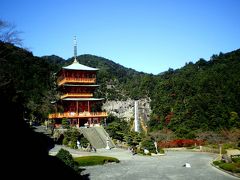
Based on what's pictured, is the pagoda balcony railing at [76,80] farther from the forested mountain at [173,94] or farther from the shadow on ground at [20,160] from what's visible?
the shadow on ground at [20,160]

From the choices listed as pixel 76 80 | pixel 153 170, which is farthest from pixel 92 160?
pixel 76 80

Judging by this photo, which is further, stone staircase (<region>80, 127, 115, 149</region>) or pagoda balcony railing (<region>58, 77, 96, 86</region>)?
pagoda balcony railing (<region>58, 77, 96, 86</region>)

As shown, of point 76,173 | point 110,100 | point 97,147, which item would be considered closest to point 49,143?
point 97,147

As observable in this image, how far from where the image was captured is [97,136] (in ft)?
141

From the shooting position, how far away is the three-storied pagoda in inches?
1930

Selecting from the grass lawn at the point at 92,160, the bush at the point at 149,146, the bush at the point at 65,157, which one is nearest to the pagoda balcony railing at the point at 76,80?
the bush at the point at 149,146

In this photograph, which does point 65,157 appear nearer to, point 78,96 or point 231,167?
point 231,167

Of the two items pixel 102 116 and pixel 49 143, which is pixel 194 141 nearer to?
pixel 102 116

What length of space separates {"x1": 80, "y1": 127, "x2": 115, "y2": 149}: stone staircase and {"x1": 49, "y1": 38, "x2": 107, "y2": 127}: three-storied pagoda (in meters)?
3.42

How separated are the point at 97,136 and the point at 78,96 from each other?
10520 millimetres

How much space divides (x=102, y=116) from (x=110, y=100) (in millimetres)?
29009

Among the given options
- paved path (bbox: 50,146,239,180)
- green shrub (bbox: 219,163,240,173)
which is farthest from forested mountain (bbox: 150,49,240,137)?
green shrub (bbox: 219,163,240,173)

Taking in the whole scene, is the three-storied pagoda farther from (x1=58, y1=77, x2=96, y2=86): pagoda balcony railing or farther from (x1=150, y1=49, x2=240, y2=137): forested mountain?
(x1=150, y1=49, x2=240, y2=137): forested mountain

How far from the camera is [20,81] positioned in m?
74.5
